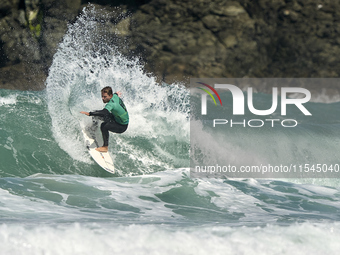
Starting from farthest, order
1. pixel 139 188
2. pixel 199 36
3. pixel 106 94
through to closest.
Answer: pixel 199 36
pixel 106 94
pixel 139 188

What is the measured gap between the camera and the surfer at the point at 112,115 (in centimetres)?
531

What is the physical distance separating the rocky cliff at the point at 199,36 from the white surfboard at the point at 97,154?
9.15m

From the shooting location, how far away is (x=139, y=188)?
190 inches

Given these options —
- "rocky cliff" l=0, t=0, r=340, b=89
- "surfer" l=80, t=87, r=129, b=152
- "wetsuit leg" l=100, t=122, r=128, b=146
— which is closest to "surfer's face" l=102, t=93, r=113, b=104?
"surfer" l=80, t=87, r=129, b=152

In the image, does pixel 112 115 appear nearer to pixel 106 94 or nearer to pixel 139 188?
pixel 106 94

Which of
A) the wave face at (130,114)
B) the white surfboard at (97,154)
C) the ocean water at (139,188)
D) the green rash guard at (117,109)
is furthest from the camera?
the wave face at (130,114)

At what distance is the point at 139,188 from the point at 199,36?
11133 mm

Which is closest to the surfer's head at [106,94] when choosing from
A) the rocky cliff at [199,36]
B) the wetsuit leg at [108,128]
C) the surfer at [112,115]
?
the surfer at [112,115]

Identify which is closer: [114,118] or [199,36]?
[114,118]

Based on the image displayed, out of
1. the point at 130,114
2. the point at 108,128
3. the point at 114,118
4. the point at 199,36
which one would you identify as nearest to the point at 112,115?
the point at 114,118

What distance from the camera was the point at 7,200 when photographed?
3738 millimetres

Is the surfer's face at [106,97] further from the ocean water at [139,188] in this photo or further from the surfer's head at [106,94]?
the ocean water at [139,188]

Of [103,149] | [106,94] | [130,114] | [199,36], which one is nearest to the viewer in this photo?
[106,94]

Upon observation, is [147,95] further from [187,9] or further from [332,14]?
[332,14]
